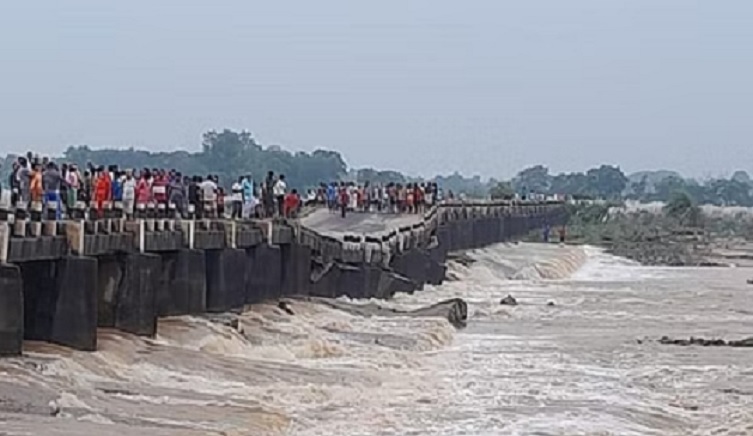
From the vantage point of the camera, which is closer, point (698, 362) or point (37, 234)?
point (37, 234)

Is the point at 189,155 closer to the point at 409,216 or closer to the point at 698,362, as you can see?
the point at 409,216

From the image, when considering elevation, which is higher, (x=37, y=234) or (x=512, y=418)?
(x=37, y=234)

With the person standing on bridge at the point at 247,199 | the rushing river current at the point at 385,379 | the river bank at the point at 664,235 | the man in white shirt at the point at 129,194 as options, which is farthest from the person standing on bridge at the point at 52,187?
the river bank at the point at 664,235

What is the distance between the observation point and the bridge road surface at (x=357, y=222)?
55.8 metres

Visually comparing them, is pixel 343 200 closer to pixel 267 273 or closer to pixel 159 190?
pixel 267 273

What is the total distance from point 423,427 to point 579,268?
57186mm

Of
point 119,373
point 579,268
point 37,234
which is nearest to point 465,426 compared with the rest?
point 119,373

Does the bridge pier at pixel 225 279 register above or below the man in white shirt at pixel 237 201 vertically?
below

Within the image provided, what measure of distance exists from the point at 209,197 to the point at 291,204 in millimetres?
8636

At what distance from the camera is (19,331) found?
22312 mm

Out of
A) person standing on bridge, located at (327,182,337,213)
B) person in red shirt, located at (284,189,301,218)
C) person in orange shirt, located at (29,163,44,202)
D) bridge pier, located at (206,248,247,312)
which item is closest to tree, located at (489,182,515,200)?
person standing on bridge, located at (327,182,337,213)

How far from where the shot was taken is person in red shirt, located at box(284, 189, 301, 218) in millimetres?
44141

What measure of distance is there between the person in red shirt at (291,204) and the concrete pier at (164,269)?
115cm

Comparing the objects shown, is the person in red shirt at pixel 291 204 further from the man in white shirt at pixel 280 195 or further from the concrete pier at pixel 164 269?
the concrete pier at pixel 164 269
